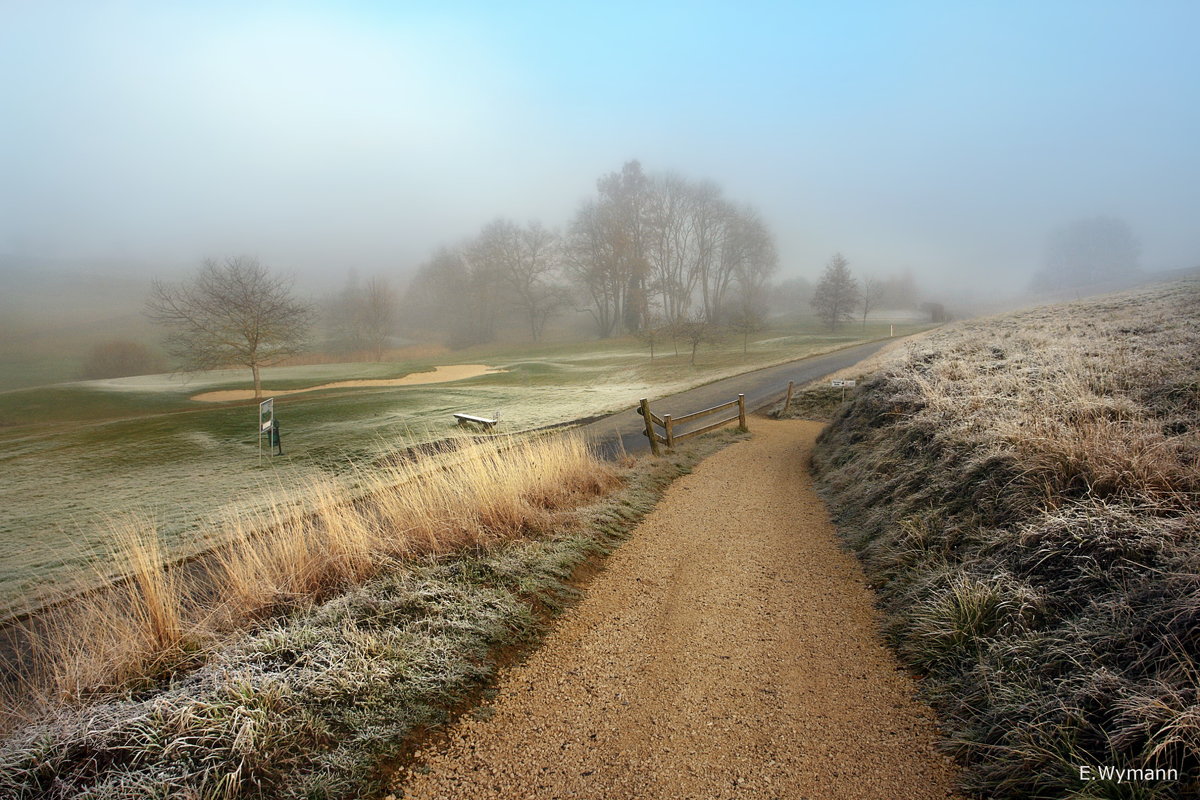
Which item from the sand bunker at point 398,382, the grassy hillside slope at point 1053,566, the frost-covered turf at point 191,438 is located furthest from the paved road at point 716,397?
the sand bunker at point 398,382

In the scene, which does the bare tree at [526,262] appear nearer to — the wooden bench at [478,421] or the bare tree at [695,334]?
the bare tree at [695,334]

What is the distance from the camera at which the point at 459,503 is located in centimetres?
602

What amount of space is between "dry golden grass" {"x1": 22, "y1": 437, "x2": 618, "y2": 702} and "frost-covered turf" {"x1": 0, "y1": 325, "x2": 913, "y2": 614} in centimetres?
103

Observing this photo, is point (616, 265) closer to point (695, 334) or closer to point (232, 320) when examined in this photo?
point (695, 334)

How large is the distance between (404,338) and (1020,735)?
67280mm

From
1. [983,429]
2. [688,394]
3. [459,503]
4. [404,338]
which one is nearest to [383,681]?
[459,503]

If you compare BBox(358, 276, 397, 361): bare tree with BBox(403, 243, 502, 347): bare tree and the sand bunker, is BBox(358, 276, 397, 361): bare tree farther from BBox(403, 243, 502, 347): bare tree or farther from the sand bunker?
the sand bunker

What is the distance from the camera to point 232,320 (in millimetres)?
24953

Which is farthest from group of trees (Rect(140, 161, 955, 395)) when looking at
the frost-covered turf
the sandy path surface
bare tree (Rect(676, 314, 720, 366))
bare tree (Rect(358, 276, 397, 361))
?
the sandy path surface

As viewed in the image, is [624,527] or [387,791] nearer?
[387,791]

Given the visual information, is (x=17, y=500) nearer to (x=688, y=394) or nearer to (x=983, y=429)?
(x=983, y=429)

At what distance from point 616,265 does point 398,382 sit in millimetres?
31993

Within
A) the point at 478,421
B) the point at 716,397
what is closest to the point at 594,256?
the point at 716,397

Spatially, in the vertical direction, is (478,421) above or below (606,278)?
below
